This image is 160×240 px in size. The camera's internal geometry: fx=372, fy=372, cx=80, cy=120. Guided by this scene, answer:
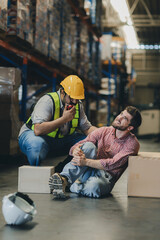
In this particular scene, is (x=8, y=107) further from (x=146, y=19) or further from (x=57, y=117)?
(x=146, y=19)

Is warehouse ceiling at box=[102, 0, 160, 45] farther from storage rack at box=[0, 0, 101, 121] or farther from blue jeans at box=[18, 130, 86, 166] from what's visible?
blue jeans at box=[18, 130, 86, 166]

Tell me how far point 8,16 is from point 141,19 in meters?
16.0

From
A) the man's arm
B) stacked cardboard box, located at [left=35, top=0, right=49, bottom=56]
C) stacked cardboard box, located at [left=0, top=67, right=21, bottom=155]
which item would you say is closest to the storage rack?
stacked cardboard box, located at [left=35, top=0, right=49, bottom=56]

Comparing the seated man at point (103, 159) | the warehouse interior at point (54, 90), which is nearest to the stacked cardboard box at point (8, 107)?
the warehouse interior at point (54, 90)

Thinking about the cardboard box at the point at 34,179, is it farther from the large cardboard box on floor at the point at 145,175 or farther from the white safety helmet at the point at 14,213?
the white safety helmet at the point at 14,213

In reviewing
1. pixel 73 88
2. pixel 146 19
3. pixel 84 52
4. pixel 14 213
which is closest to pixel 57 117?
pixel 73 88

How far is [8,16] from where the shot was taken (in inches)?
193

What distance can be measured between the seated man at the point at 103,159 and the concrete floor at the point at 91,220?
144 millimetres

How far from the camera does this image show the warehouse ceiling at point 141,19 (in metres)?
16.5

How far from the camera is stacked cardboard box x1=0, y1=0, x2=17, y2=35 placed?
179 inches

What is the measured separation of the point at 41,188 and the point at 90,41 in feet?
21.6

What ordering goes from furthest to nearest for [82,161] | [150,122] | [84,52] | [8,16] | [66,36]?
[150,122] < [84,52] < [66,36] < [8,16] < [82,161]

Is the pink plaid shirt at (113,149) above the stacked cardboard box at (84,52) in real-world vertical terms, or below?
below

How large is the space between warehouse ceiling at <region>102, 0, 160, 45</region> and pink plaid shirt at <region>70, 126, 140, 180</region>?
12.4 m
